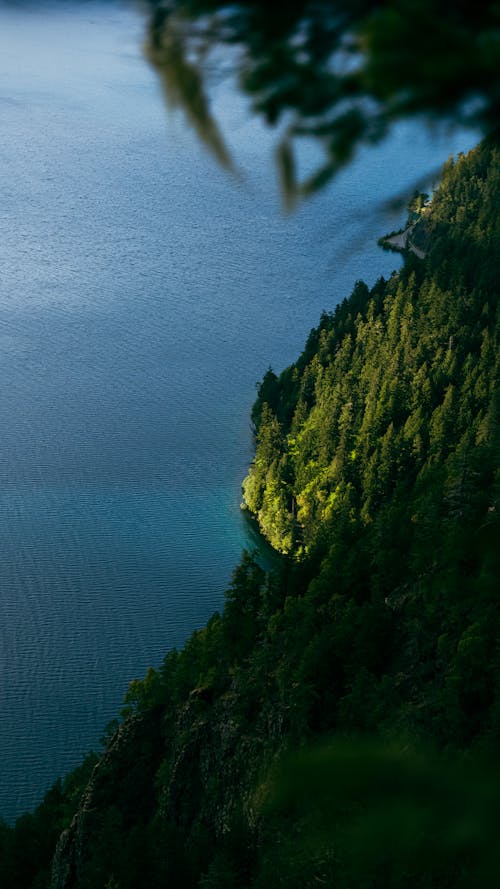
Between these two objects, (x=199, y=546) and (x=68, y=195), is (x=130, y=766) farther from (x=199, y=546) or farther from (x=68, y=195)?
(x=68, y=195)

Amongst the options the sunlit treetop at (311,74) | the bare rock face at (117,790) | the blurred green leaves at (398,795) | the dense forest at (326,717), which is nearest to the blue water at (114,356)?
the dense forest at (326,717)

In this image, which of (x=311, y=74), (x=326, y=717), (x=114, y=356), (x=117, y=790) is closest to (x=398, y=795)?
(x=311, y=74)

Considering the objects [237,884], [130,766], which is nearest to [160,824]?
[130,766]

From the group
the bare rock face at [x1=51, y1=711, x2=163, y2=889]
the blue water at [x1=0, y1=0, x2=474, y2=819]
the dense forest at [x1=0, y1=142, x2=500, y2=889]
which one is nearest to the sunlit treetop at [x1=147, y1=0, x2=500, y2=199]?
the dense forest at [x1=0, y1=142, x2=500, y2=889]

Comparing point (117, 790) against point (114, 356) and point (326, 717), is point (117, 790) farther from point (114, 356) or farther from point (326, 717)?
point (114, 356)

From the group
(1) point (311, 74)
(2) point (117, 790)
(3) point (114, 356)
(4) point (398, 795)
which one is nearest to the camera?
(4) point (398, 795)
